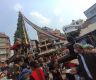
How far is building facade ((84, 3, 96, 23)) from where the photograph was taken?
49250mm

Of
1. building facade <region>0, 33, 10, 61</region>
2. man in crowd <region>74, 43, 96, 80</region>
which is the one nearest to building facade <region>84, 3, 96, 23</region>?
man in crowd <region>74, 43, 96, 80</region>

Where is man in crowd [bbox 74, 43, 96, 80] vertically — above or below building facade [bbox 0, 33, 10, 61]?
below

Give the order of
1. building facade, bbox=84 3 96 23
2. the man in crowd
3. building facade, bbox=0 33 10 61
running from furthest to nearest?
building facade, bbox=0 33 10 61, building facade, bbox=84 3 96 23, the man in crowd

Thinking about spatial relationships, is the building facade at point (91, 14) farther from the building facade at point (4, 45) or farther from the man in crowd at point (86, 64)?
the building facade at point (4, 45)

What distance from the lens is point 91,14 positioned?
51188 mm

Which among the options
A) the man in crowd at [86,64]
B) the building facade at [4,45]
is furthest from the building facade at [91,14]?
the building facade at [4,45]

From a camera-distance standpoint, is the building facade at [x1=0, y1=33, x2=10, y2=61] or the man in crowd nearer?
the man in crowd

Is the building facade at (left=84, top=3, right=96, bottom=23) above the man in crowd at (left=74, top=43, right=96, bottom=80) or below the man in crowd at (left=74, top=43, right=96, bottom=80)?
above

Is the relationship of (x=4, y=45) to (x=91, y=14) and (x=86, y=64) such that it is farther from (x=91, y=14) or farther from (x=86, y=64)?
(x=86, y=64)

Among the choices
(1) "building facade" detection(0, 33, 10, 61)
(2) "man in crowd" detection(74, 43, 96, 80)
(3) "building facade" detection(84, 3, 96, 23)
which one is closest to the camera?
(2) "man in crowd" detection(74, 43, 96, 80)

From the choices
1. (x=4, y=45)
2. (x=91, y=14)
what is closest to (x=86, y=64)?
(x=91, y=14)

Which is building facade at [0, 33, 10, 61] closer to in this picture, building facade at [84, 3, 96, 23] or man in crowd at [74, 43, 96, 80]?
building facade at [84, 3, 96, 23]

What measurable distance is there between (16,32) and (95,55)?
6626 centimetres

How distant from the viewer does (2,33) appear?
105 metres
